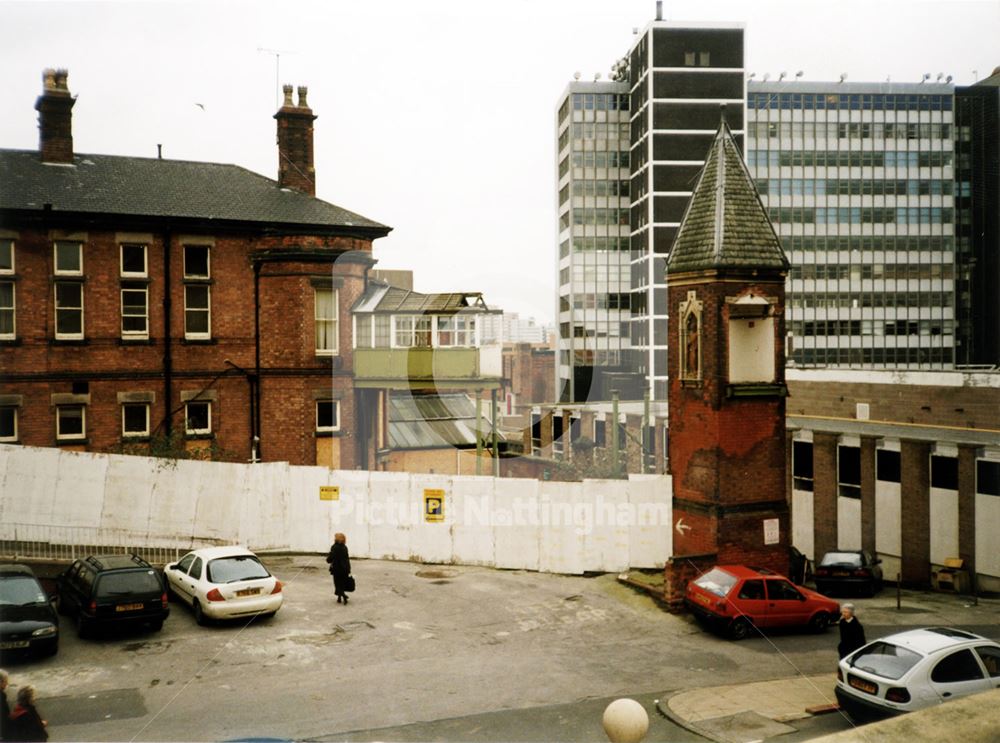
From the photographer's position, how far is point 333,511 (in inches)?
936

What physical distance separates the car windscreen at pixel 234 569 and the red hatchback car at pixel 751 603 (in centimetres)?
900

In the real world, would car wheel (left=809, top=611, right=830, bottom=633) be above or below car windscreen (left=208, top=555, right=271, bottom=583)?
below

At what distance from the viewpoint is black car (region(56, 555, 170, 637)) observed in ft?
51.3

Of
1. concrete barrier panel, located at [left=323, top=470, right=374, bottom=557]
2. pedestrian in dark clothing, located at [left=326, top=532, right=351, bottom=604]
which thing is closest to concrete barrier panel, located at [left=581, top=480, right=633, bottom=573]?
concrete barrier panel, located at [left=323, top=470, right=374, bottom=557]

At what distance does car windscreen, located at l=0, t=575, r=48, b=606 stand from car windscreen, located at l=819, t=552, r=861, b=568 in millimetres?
20292

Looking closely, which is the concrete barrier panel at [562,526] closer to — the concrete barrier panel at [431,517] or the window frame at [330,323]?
the concrete barrier panel at [431,517]

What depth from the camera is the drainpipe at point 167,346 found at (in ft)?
87.1

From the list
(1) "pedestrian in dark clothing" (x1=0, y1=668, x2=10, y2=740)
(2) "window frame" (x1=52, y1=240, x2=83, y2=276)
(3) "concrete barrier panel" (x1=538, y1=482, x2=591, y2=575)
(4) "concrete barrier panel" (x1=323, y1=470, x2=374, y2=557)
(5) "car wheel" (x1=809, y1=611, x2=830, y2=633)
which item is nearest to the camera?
(1) "pedestrian in dark clothing" (x1=0, y1=668, x2=10, y2=740)

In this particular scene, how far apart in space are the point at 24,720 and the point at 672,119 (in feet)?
269

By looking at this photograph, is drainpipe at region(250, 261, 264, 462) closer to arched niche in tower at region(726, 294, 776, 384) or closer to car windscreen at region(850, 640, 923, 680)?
arched niche in tower at region(726, 294, 776, 384)

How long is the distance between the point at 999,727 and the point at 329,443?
22990 mm

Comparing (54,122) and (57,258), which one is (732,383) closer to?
(57,258)

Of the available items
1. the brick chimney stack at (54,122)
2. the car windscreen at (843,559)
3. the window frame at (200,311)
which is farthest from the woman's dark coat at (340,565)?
the brick chimney stack at (54,122)

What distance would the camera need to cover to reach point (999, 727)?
7.44 metres
